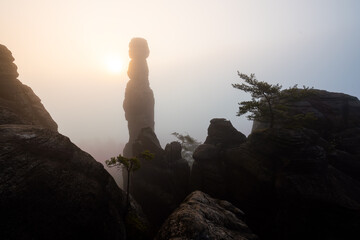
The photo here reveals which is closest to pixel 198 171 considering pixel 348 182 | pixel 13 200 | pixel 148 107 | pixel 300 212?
pixel 300 212

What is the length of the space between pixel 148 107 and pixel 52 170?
4796 centimetres

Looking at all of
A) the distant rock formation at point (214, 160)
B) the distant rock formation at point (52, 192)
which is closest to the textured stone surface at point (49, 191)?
the distant rock formation at point (52, 192)

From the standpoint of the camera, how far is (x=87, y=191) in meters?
10.5

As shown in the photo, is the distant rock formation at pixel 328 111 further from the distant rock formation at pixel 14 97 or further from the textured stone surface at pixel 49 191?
the distant rock formation at pixel 14 97

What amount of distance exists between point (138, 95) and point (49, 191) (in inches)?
1888

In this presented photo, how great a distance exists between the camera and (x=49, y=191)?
29.3 feet

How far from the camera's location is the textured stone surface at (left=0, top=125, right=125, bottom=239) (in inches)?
304

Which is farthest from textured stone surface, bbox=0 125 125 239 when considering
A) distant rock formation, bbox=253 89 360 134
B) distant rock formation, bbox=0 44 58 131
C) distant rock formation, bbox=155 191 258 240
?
distant rock formation, bbox=253 89 360 134

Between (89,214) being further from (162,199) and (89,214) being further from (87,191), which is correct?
(162,199)

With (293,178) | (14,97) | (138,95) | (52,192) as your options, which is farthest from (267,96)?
(138,95)

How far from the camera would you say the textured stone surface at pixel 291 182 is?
1578 centimetres

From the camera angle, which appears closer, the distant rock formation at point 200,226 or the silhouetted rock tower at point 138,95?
the distant rock formation at point 200,226

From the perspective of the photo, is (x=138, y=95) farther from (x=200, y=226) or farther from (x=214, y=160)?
(x=200, y=226)

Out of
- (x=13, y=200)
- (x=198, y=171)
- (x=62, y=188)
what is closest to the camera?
(x=13, y=200)
